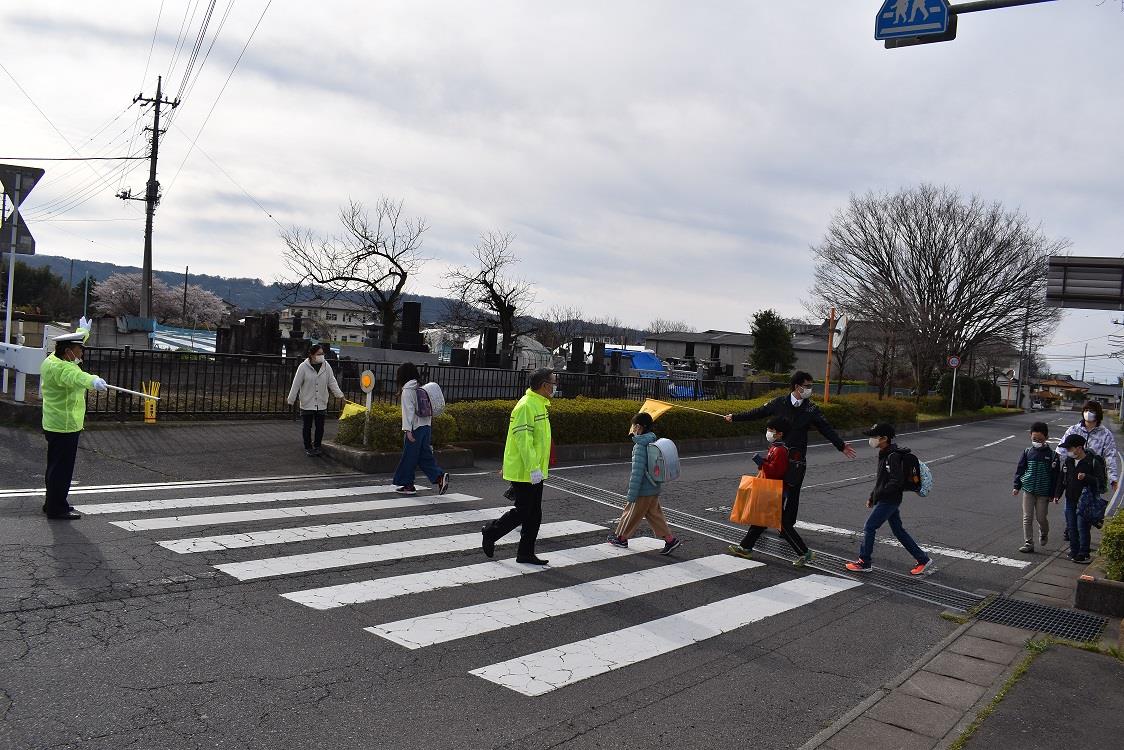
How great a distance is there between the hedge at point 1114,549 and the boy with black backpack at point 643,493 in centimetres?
383

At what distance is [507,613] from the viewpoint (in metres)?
5.91

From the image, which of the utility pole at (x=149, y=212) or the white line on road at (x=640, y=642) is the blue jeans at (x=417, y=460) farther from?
the utility pole at (x=149, y=212)

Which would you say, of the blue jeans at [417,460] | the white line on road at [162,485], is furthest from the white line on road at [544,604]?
the white line on road at [162,485]

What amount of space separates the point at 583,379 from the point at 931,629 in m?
17.0

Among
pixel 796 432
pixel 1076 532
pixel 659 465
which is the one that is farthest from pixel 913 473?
pixel 1076 532

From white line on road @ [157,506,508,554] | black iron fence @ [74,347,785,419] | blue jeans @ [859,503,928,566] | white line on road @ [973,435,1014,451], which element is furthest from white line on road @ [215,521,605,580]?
white line on road @ [973,435,1014,451]

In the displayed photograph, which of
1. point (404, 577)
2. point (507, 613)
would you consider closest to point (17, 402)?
point (404, 577)

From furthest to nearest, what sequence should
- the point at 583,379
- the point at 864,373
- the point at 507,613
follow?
1. the point at 864,373
2. the point at 583,379
3. the point at 507,613

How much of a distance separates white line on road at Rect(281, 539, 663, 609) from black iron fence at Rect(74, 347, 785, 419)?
27.6 ft

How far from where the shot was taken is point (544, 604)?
6.21m

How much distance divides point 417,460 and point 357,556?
3218 millimetres

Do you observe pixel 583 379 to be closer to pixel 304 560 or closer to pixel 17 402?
pixel 17 402

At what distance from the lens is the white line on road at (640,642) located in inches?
189

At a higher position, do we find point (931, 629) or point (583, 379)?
point (583, 379)
